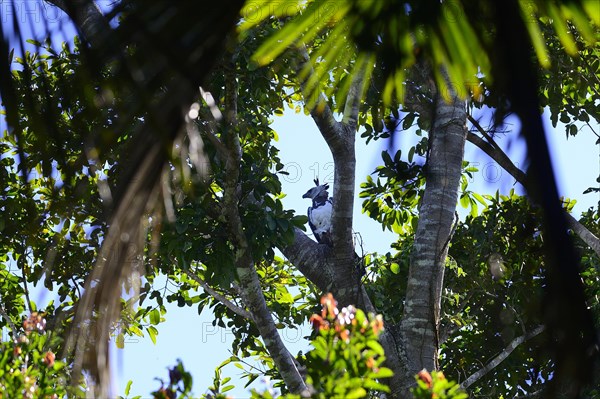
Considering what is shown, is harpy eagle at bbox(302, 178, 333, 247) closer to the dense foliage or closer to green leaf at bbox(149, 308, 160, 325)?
the dense foliage

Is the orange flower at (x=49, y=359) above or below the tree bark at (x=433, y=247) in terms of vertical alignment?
below

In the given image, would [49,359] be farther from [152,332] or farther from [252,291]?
[152,332]

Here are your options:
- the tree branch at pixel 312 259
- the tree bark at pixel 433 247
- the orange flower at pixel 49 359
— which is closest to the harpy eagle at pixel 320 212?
the tree branch at pixel 312 259

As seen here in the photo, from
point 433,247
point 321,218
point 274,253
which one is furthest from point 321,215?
point 433,247

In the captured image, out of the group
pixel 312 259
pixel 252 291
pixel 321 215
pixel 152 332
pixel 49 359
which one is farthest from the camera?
pixel 321 215

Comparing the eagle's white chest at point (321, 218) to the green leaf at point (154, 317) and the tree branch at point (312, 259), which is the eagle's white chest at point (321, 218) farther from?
the green leaf at point (154, 317)

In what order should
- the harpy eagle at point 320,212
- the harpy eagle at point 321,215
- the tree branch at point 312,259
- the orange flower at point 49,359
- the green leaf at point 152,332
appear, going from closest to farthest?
the orange flower at point 49,359 → the tree branch at point 312,259 → the harpy eagle at point 321,215 → the harpy eagle at point 320,212 → the green leaf at point 152,332

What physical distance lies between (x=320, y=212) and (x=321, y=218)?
12 cm

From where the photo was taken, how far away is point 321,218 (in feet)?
24.1

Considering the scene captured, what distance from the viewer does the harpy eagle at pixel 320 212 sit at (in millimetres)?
6896

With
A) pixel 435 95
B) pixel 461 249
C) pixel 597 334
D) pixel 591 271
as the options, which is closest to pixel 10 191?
pixel 461 249

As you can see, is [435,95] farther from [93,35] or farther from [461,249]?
[461,249]

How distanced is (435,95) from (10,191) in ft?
18.8

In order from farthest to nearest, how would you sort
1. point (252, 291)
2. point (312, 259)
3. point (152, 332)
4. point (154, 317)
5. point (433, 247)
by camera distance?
point (152, 332)
point (154, 317)
point (312, 259)
point (252, 291)
point (433, 247)
